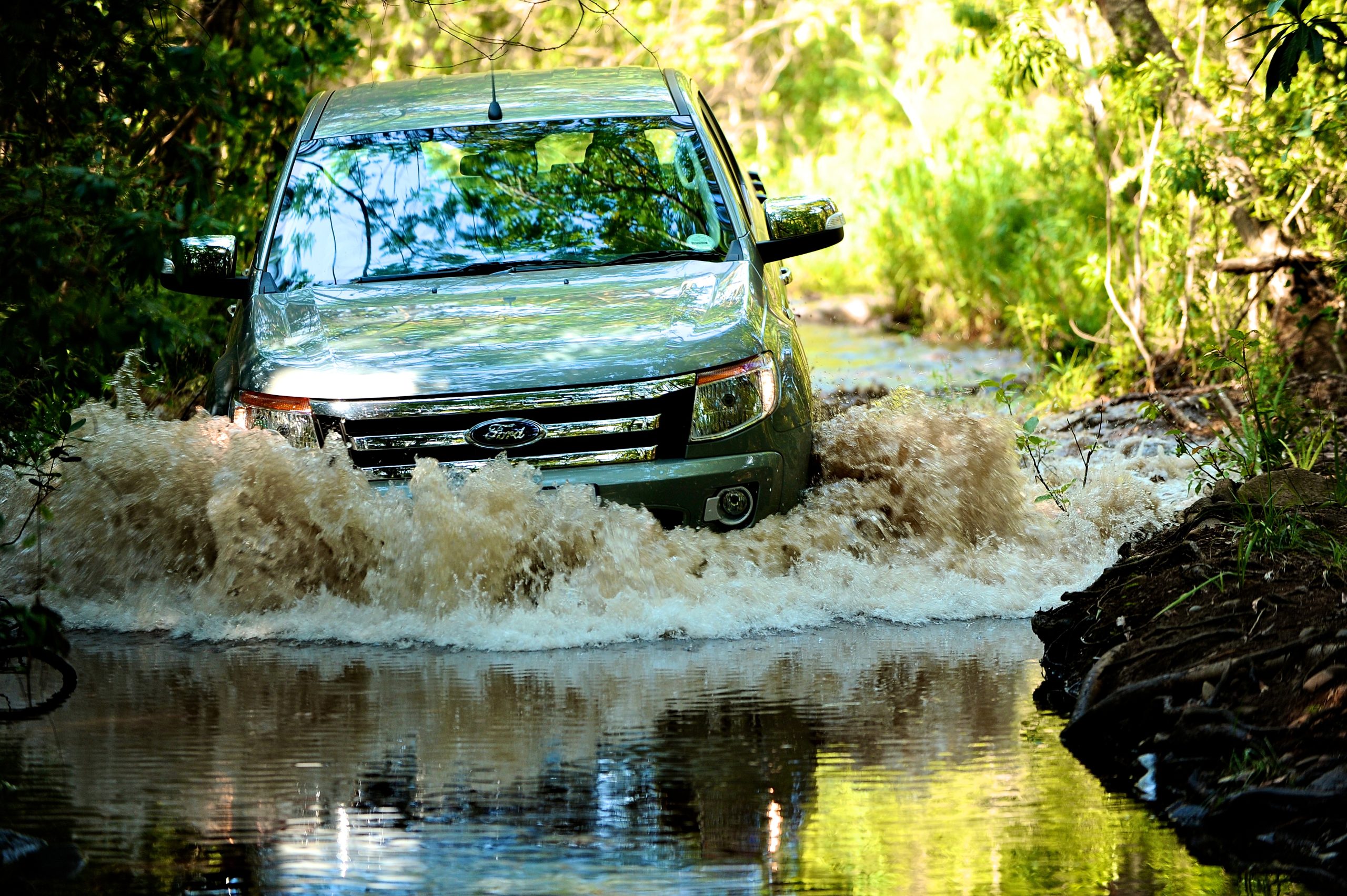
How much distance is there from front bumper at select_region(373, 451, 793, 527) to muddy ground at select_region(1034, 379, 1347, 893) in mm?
1200

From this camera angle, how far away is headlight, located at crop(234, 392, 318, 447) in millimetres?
5945

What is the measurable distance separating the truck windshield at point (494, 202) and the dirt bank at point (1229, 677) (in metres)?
2.46

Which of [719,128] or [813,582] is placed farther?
[719,128]

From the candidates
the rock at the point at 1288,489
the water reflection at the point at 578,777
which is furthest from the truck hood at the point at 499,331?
the rock at the point at 1288,489

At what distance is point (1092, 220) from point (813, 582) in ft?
27.3

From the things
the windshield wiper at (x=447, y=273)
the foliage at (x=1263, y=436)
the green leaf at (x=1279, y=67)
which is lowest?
the foliage at (x=1263, y=436)

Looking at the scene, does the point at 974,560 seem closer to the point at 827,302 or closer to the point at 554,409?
the point at 554,409

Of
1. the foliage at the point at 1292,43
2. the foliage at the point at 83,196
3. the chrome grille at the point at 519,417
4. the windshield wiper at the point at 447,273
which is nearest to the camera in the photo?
the foliage at the point at 83,196

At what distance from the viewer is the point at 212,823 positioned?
3736 mm

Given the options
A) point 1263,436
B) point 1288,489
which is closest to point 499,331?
point 1288,489

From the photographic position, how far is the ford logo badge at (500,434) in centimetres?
590

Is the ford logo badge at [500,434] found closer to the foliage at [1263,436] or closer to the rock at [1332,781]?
the foliage at [1263,436]

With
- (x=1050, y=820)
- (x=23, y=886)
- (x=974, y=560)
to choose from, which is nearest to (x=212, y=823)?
(x=23, y=886)

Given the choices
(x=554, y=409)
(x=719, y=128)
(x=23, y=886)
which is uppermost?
(x=719, y=128)
